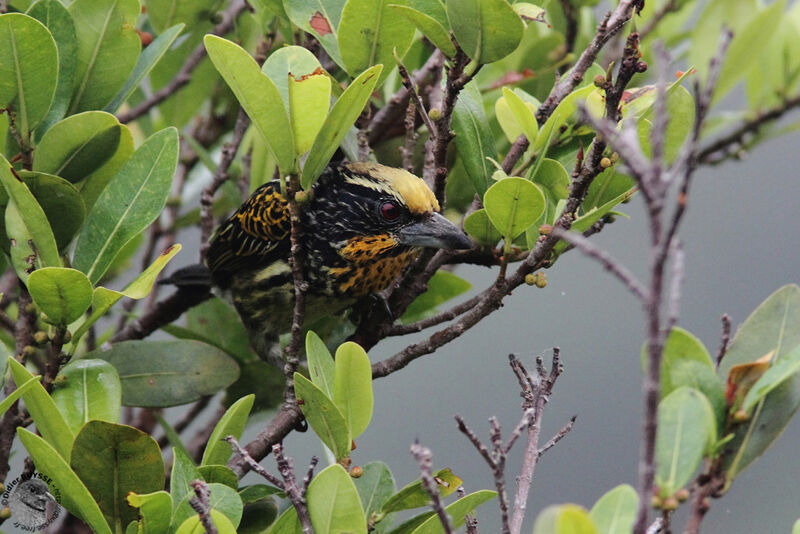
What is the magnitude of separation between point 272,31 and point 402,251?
68cm

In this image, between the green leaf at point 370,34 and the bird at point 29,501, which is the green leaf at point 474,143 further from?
the bird at point 29,501

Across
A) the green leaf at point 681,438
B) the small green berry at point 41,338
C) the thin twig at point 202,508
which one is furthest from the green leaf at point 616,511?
the small green berry at point 41,338

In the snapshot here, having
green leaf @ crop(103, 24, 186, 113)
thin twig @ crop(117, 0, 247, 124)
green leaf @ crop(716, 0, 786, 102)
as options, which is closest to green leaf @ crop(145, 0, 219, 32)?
thin twig @ crop(117, 0, 247, 124)

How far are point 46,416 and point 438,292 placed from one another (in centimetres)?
117

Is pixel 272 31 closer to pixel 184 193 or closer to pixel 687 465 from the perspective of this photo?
pixel 184 193

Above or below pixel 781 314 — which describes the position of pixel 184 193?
below

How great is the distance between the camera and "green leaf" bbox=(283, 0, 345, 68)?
1983 millimetres

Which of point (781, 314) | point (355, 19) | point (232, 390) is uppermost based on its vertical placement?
point (355, 19)

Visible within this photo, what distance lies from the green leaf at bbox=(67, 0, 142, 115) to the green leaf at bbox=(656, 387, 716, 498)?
1383 millimetres

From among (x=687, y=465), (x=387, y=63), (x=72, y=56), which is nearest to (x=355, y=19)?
(x=387, y=63)

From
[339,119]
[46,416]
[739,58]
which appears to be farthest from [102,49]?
[739,58]

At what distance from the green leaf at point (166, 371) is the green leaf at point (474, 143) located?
77cm

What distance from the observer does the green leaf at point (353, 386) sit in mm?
1573

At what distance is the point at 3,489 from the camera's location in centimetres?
180
